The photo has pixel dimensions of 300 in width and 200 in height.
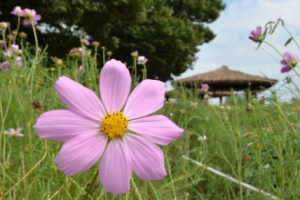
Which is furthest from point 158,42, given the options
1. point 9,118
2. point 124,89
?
point 124,89

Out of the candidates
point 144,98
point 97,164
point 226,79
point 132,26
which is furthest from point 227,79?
point 144,98

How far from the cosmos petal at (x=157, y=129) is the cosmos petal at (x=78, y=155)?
0.05 metres

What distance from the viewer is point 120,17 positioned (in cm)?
991

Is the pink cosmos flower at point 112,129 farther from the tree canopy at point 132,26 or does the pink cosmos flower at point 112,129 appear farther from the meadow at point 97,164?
the tree canopy at point 132,26

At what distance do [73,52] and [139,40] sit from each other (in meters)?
11.0

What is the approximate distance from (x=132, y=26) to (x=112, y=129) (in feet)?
38.1

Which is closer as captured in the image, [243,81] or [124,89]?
[124,89]

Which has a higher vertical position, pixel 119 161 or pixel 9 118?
pixel 9 118

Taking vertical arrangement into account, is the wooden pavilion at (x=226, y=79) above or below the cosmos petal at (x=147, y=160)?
above

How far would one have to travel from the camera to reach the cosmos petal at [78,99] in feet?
1.36

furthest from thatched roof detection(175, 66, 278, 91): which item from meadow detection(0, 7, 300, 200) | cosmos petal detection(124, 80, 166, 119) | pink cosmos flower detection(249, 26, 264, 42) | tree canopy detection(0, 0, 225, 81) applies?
cosmos petal detection(124, 80, 166, 119)

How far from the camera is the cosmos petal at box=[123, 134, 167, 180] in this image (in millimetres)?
414

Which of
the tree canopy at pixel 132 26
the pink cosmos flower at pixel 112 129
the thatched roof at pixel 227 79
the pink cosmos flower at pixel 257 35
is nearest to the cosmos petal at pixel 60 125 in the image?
the pink cosmos flower at pixel 112 129

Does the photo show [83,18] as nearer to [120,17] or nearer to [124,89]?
[120,17]
